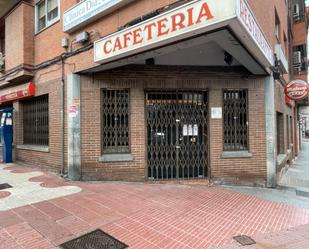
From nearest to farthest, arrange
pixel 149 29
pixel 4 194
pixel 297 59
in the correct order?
pixel 149 29 → pixel 4 194 → pixel 297 59

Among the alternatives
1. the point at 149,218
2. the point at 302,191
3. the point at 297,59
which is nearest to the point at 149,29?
the point at 149,218

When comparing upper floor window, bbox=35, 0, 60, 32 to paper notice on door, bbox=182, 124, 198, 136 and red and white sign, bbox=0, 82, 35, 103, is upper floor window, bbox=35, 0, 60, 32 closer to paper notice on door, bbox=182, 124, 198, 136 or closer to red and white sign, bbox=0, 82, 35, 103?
red and white sign, bbox=0, 82, 35, 103

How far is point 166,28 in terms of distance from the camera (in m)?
5.50

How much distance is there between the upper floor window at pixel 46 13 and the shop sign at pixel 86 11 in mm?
1300

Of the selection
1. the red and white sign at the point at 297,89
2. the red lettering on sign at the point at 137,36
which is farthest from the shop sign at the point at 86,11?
the red and white sign at the point at 297,89

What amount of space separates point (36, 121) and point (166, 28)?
7320 millimetres

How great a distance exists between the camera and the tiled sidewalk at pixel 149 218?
171 inches

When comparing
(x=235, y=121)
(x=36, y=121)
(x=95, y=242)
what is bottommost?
(x=95, y=242)

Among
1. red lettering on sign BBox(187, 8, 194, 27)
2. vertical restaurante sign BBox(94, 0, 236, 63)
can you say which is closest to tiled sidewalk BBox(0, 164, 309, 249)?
vertical restaurante sign BBox(94, 0, 236, 63)

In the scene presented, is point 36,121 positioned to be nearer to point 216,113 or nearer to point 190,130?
point 190,130

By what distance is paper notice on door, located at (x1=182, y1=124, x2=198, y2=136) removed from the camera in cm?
827

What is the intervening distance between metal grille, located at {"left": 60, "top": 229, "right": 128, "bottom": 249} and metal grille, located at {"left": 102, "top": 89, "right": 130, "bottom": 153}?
396cm

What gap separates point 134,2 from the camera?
6.63m

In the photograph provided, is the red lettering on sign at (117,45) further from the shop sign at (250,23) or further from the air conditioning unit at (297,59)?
the air conditioning unit at (297,59)
